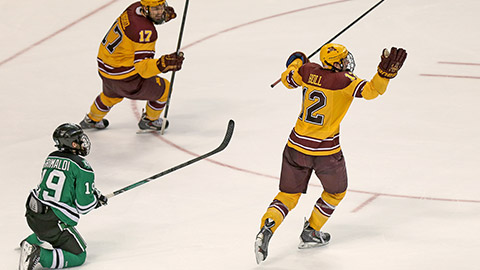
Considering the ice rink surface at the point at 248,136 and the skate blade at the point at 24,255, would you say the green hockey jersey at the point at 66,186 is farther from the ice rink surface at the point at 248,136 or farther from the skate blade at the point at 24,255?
the ice rink surface at the point at 248,136

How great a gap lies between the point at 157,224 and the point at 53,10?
17.3 ft

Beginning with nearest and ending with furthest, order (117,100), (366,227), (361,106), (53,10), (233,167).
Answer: (366,227)
(233,167)
(117,100)
(361,106)
(53,10)

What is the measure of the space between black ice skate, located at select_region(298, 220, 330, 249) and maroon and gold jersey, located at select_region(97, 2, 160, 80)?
197 centimetres

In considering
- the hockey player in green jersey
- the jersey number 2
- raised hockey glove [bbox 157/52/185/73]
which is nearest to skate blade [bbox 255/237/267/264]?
the jersey number 2

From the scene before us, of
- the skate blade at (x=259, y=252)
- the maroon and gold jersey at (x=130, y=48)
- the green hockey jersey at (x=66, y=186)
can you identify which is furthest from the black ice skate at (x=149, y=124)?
the skate blade at (x=259, y=252)

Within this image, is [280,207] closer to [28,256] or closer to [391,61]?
[391,61]

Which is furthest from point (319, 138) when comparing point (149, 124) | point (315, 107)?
point (149, 124)

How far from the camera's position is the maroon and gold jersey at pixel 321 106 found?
5.02 metres

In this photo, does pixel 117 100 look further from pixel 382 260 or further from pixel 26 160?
pixel 382 260

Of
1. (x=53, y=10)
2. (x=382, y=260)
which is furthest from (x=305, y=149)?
(x=53, y=10)

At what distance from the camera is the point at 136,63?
679cm

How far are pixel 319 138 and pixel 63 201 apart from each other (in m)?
1.39

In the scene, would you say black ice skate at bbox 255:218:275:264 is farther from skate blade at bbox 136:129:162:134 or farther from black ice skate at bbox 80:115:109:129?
black ice skate at bbox 80:115:109:129

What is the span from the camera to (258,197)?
19.9 ft
